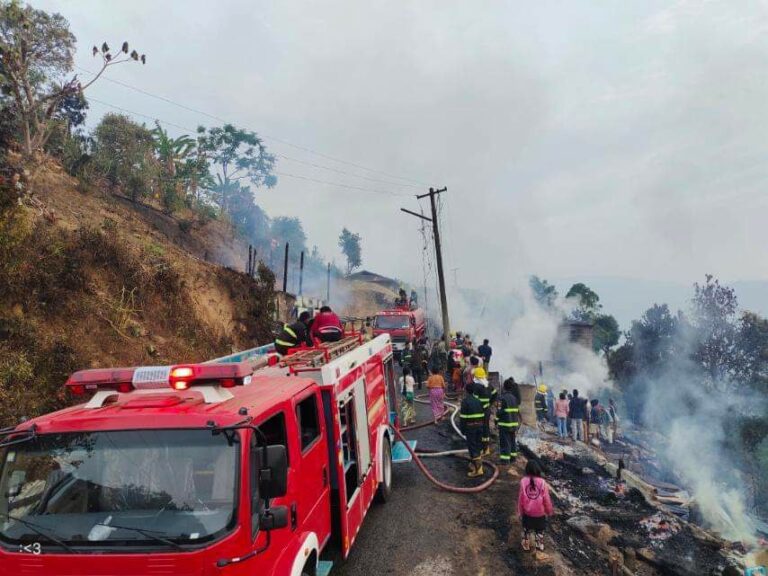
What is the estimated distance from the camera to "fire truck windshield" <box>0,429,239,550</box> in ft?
11.2

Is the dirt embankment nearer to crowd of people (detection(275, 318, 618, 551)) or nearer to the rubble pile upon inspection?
crowd of people (detection(275, 318, 618, 551))

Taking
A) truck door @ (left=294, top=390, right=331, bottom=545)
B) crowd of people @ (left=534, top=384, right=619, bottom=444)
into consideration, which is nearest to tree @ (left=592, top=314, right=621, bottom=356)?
crowd of people @ (left=534, top=384, right=619, bottom=444)

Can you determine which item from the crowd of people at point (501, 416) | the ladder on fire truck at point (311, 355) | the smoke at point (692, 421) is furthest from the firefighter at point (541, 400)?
the ladder on fire truck at point (311, 355)

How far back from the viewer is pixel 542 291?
70375 mm

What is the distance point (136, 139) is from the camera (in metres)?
28.5

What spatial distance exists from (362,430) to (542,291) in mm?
67136

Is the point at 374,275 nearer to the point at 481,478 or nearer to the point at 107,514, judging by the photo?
the point at 481,478

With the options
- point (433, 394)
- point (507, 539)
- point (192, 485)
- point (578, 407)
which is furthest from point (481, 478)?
point (578, 407)

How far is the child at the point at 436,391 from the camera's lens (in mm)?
13898

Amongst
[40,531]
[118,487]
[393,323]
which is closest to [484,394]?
[118,487]

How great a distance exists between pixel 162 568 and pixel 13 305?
10.6 metres

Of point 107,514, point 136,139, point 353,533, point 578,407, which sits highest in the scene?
point 136,139

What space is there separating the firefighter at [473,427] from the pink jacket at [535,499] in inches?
120

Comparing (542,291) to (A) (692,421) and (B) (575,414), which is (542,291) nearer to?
(A) (692,421)
